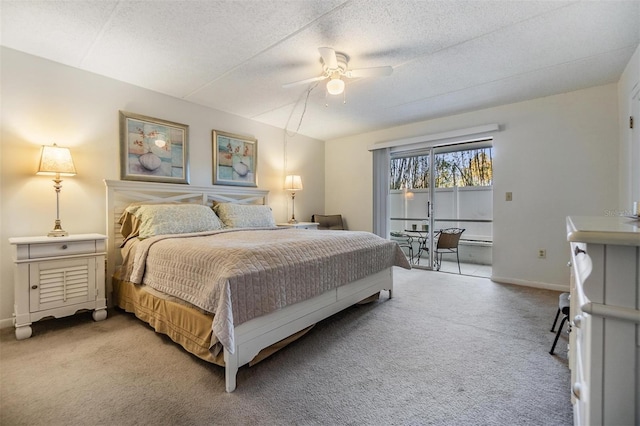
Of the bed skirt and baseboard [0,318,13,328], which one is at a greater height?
the bed skirt

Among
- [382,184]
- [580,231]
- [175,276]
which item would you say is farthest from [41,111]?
[382,184]

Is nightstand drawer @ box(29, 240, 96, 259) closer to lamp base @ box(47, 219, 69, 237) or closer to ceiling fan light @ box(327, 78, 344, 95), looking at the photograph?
lamp base @ box(47, 219, 69, 237)

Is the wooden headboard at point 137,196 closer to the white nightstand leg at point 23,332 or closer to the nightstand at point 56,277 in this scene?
the nightstand at point 56,277

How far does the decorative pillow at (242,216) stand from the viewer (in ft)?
11.4

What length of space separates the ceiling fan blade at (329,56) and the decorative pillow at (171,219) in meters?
2.02

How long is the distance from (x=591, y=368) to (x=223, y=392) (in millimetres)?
1598

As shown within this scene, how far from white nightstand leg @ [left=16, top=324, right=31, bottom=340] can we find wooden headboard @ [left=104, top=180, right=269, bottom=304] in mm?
715

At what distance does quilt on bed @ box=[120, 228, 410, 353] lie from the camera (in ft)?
5.31

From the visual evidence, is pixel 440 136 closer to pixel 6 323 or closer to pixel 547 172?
pixel 547 172

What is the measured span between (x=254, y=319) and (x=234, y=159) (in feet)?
9.60

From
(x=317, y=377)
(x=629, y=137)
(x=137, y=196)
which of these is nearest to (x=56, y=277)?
(x=137, y=196)

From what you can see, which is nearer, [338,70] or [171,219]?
[338,70]

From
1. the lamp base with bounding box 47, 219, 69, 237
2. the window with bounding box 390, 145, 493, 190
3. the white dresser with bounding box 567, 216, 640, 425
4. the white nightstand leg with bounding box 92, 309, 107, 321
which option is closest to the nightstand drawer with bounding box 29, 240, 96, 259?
the lamp base with bounding box 47, 219, 69, 237

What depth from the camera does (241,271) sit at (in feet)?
5.41
